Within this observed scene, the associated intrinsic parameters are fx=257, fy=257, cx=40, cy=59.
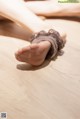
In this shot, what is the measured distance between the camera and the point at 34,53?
3.31 feet

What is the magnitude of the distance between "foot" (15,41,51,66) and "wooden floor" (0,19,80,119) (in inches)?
1.4

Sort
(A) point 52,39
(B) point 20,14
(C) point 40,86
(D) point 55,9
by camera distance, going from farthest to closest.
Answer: (D) point 55,9 < (B) point 20,14 < (A) point 52,39 < (C) point 40,86

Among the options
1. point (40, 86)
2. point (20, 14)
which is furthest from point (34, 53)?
point (20, 14)

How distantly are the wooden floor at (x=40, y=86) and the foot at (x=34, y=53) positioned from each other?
35mm

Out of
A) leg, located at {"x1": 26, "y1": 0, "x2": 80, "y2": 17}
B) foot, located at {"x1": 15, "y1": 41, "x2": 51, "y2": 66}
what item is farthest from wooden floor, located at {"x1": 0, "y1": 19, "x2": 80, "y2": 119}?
leg, located at {"x1": 26, "y1": 0, "x2": 80, "y2": 17}

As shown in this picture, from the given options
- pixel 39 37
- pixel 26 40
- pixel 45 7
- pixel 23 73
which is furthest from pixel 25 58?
pixel 45 7

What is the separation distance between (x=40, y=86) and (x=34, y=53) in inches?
5.5

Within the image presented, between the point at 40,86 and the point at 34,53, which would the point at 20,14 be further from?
the point at 40,86

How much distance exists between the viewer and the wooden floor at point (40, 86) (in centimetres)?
84

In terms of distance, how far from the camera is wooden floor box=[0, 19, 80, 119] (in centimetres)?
84

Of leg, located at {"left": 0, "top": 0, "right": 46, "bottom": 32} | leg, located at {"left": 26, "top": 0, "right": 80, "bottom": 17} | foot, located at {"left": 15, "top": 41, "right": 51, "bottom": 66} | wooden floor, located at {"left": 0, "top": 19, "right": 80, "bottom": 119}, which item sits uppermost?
leg, located at {"left": 26, "top": 0, "right": 80, "bottom": 17}

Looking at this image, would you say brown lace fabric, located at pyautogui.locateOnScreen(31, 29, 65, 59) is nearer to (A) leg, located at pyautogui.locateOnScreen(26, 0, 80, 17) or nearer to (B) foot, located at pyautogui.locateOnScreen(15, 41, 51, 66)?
(B) foot, located at pyautogui.locateOnScreen(15, 41, 51, 66)

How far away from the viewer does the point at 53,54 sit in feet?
3.67

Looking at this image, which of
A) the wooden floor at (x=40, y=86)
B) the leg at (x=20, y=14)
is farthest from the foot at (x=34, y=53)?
the leg at (x=20, y=14)
